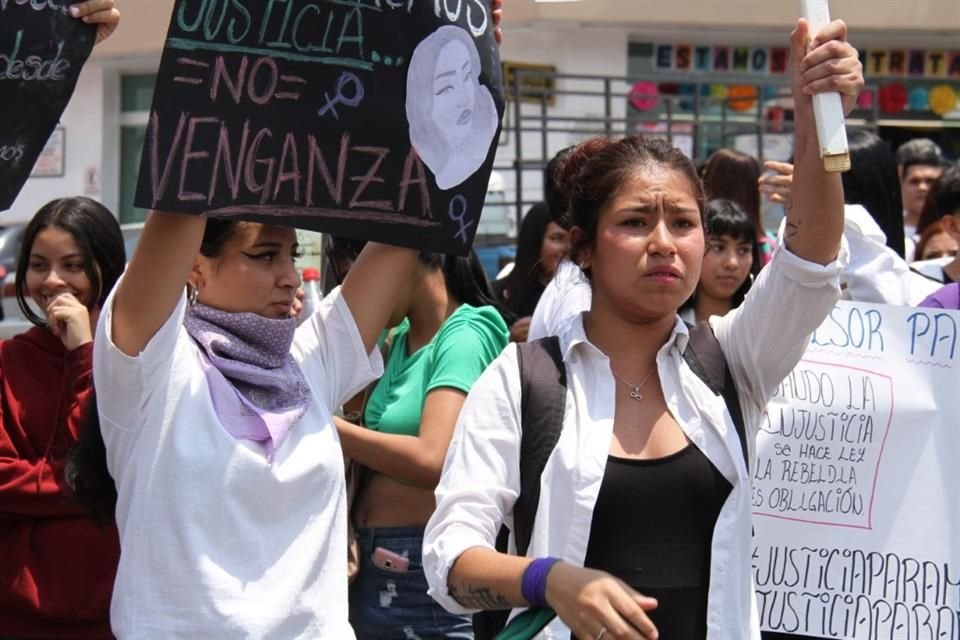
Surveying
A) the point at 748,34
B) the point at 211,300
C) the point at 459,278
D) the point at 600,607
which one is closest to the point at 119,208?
the point at 748,34

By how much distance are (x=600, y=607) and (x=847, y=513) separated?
1877 mm

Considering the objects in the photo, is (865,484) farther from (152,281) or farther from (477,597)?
(152,281)

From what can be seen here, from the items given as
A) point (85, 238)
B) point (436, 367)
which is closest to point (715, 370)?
point (436, 367)

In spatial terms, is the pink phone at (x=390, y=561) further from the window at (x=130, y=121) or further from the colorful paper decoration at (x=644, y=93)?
the window at (x=130, y=121)

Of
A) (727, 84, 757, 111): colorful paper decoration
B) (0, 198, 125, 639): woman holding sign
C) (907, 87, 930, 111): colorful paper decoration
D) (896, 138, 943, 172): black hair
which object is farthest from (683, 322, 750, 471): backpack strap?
(907, 87, 930, 111): colorful paper decoration

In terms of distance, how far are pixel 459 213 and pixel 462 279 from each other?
1288mm

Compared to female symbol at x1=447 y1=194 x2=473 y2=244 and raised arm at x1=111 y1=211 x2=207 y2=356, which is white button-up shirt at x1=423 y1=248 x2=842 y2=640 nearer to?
female symbol at x1=447 y1=194 x2=473 y2=244

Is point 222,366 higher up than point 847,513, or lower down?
higher up

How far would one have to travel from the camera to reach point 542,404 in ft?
8.94

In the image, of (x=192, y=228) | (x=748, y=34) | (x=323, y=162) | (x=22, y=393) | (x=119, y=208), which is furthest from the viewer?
(x=119, y=208)

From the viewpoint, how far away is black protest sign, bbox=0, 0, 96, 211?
285cm

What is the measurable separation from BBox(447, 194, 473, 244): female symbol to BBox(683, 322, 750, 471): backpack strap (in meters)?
0.55

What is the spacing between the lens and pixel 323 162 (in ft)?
9.73

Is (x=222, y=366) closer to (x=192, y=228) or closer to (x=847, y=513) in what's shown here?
(x=192, y=228)
